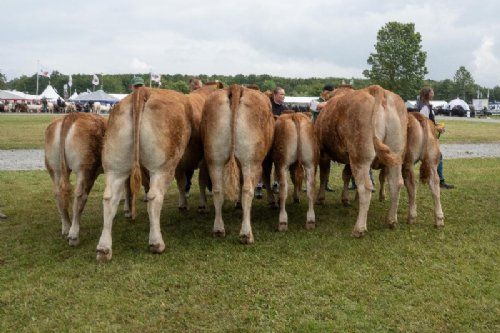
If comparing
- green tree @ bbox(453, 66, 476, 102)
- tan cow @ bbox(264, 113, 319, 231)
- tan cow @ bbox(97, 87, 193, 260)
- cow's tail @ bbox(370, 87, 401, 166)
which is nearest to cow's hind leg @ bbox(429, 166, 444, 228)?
cow's tail @ bbox(370, 87, 401, 166)

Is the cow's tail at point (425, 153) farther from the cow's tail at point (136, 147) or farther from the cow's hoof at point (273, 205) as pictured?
the cow's tail at point (136, 147)

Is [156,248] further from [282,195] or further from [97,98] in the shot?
[97,98]

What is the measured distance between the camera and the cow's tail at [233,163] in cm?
632

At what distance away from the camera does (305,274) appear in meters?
5.30

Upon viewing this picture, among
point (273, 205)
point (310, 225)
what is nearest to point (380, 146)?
point (310, 225)

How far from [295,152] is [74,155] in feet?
10.6

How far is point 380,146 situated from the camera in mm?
6449

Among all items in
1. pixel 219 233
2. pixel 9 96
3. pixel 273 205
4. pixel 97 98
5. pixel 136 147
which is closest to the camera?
pixel 136 147

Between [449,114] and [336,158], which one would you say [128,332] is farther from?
[449,114]

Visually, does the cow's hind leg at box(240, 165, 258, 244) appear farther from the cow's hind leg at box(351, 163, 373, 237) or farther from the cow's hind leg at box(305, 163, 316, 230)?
the cow's hind leg at box(351, 163, 373, 237)

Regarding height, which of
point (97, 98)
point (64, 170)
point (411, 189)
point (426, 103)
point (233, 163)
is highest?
point (97, 98)

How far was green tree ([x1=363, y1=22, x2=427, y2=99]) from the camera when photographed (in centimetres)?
6312

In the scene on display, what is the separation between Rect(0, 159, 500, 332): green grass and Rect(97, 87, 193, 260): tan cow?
20.5 inches

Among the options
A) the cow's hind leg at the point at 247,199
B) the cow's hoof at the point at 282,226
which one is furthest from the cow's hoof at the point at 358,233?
the cow's hind leg at the point at 247,199
